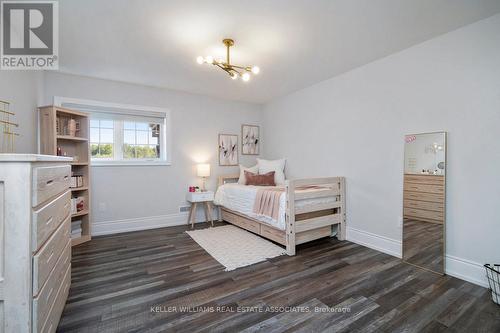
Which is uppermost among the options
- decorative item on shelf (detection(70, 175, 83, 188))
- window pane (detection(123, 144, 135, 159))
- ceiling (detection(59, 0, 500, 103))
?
ceiling (detection(59, 0, 500, 103))

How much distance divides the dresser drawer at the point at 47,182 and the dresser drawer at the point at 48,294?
46 centimetres

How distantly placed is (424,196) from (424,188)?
9cm

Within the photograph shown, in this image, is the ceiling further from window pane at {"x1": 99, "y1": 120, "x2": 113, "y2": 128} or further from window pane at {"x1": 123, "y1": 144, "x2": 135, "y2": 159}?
window pane at {"x1": 123, "y1": 144, "x2": 135, "y2": 159}

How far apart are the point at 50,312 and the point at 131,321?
489mm

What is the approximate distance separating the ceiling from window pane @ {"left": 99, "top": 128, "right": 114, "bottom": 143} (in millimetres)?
849

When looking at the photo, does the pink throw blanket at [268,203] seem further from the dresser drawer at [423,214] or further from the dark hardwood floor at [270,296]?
the dresser drawer at [423,214]

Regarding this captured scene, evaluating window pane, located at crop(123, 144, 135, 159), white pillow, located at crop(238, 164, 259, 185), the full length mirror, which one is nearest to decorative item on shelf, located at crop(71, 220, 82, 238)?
window pane, located at crop(123, 144, 135, 159)

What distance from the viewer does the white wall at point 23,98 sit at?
214 cm

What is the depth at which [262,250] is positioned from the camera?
2.90 meters

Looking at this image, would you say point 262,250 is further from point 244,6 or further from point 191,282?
point 244,6

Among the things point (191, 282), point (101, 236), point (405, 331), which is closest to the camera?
point (405, 331)

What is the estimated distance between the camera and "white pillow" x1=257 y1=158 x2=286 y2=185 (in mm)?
4266

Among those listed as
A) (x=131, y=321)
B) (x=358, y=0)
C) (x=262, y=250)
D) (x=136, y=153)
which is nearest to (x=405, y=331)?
(x=262, y=250)

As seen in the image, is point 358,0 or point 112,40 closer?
point 358,0
